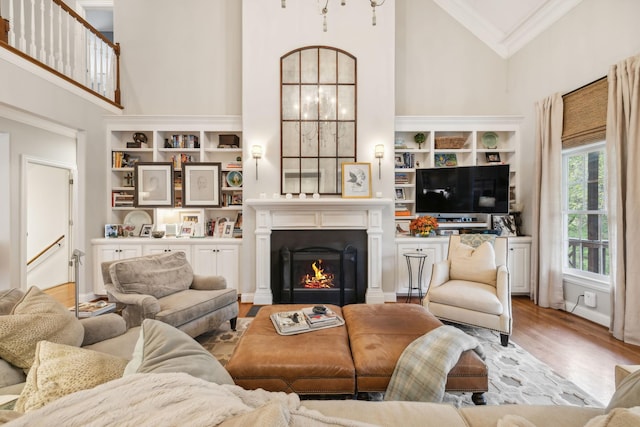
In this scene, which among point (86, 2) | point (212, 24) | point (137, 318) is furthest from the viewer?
point (86, 2)

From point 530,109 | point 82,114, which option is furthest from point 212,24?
point 530,109

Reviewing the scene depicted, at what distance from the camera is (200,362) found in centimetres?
106

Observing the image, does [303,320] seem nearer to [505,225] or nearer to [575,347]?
[575,347]

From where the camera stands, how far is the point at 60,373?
2.85 feet

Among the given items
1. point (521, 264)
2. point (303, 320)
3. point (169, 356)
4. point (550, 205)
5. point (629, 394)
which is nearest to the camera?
point (629, 394)

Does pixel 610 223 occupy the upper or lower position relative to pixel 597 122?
lower

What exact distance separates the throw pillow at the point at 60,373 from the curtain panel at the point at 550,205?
14.3 feet

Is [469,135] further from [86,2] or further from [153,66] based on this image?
[86,2]

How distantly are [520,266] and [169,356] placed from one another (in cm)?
448

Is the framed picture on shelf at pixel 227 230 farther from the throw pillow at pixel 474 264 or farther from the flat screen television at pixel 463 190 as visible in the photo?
the throw pillow at pixel 474 264

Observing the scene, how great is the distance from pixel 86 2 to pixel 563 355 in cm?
778

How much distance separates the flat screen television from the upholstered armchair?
2.87 meters

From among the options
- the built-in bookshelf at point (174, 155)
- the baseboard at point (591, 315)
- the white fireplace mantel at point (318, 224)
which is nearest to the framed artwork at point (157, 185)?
the built-in bookshelf at point (174, 155)

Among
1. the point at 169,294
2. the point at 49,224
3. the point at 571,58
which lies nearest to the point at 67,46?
the point at 49,224
